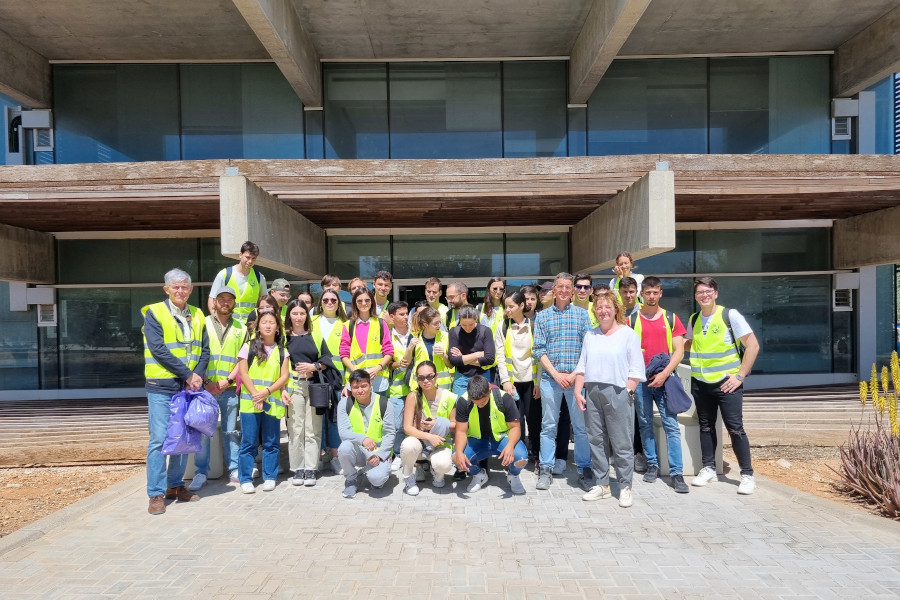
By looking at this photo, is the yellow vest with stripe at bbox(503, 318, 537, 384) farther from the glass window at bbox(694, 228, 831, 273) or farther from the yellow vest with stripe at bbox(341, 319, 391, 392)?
the glass window at bbox(694, 228, 831, 273)

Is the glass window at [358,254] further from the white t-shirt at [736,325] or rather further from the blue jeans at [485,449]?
the white t-shirt at [736,325]

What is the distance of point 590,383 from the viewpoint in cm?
472

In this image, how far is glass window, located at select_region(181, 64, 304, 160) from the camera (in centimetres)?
1145

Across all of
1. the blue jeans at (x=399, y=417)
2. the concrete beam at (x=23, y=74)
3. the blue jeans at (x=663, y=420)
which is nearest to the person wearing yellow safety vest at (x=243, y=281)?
the blue jeans at (x=399, y=417)

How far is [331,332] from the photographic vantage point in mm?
5367

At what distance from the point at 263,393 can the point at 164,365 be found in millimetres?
894

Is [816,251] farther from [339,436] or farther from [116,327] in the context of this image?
[116,327]

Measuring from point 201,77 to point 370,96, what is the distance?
12.5 feet

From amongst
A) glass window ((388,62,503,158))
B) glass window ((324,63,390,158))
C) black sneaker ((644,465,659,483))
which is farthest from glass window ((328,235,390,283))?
black sneaker ((644,465,659,483))

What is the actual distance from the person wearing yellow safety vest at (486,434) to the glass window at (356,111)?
26.3 feet

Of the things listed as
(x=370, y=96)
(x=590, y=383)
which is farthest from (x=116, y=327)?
(x=590, y=383)

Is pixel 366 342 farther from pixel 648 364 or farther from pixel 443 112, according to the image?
pixel 443 112

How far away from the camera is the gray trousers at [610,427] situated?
181 inches

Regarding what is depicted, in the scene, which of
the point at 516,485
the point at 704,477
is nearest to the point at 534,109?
the point at 704,477
